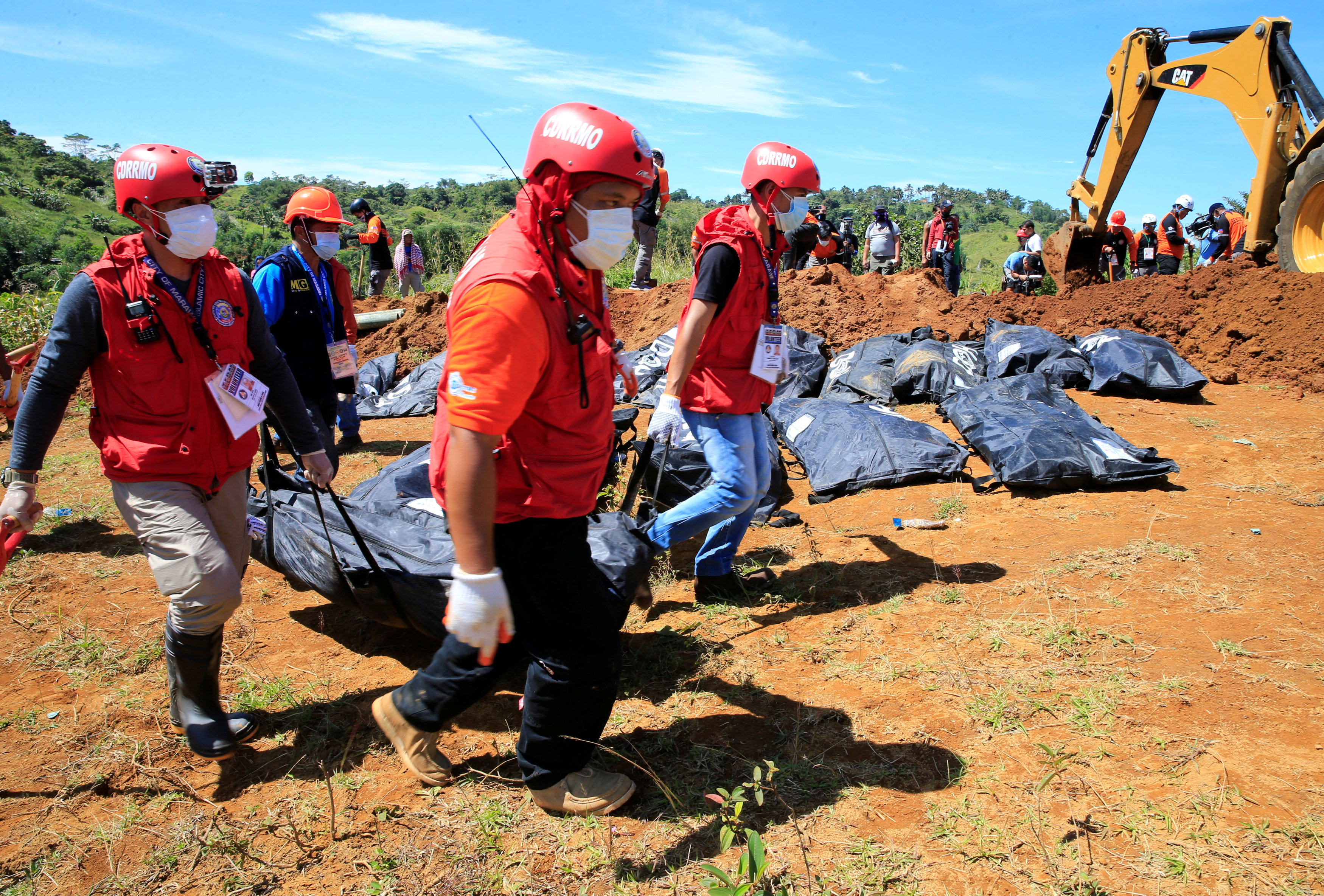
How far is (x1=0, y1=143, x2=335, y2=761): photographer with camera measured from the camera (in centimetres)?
Answer: 232

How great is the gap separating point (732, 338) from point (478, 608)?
184cm

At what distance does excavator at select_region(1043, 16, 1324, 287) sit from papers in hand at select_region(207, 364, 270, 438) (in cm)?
899

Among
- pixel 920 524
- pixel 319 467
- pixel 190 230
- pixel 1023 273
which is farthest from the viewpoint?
pixel 1023 273

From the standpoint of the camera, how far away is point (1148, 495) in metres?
4.55

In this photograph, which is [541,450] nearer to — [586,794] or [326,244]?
[586,794]

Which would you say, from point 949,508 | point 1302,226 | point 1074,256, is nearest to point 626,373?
point 949,508

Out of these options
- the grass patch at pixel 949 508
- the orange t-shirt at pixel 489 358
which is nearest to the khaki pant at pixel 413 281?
the grass patch at pixel 949 508

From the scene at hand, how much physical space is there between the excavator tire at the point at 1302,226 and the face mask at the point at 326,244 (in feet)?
27.8

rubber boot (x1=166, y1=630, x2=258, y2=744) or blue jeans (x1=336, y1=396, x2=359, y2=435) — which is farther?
blue jeans (x1=336, y1=396, x2=359, y2=435)

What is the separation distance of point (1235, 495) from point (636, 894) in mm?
4267

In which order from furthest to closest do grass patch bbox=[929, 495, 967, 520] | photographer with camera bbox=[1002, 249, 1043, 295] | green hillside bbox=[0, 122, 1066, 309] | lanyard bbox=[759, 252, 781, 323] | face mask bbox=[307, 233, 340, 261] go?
Result: green hillside bbox=[0, 122, 1066, 309] < photographer with camera bbox=[1002, 249, 1043, 295] < face mask bbox=[307, 233, 340, 261] < grass patch bbox=[929, 495, 967, 520] < lanyard bbox=[759, 252, 781, 323]

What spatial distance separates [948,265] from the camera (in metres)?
12.7

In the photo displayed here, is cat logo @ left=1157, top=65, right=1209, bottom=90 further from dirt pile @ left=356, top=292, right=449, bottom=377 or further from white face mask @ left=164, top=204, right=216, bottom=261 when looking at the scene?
white face mask @ left=164, top=204, right=216, bottom=261

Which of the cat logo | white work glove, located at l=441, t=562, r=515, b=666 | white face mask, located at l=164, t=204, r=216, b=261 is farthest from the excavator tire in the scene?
white face mask, located at l=164, t=204, r=216, b=261
